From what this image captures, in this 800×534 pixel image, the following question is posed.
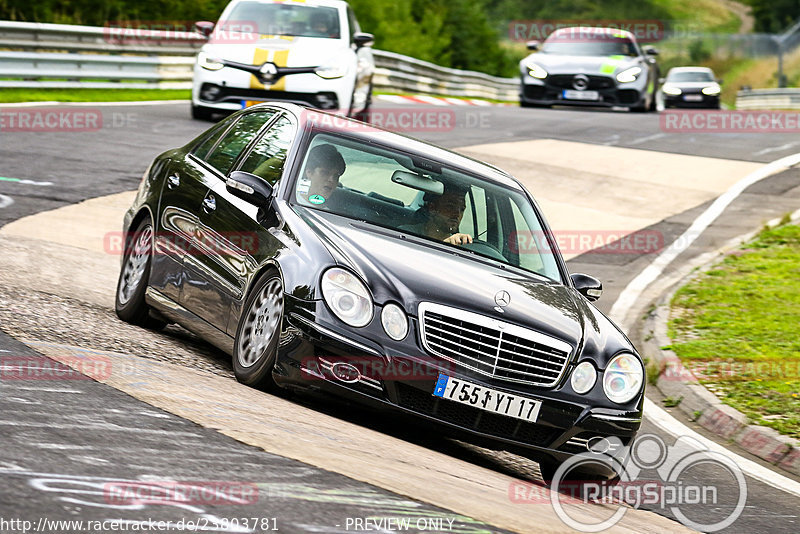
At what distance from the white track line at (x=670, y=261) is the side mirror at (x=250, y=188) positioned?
10.0 feet

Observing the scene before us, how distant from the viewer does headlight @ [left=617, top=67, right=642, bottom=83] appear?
24.6 m

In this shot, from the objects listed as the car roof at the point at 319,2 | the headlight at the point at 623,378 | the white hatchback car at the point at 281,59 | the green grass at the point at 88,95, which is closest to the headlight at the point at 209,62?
the white hatchback car at the point at 281,59

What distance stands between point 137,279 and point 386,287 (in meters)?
2.55

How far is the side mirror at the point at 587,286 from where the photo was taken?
7.08 m

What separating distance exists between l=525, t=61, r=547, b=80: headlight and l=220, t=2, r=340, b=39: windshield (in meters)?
7.61

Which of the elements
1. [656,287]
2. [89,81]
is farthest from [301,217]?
[89,81]

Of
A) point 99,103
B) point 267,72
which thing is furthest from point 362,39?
point 99,103

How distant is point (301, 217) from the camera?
252 inches

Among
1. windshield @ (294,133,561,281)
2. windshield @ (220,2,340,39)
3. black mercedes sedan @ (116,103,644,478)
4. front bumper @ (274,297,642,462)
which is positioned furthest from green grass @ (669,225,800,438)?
windshield @ (220,2,340,39)

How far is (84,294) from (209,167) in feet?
5.14

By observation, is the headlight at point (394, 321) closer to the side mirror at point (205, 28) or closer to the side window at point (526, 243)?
the side window at point (526, 243)

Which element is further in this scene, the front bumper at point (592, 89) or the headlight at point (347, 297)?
the front bumper at point (592, 89)

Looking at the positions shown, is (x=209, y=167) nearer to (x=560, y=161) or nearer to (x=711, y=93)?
(x=560, y=161)

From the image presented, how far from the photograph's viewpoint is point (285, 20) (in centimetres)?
1780
